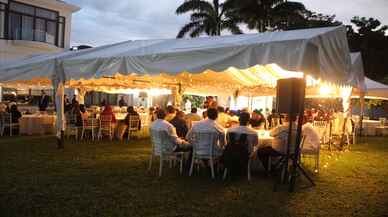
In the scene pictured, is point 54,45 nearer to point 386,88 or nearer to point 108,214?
point 386,88

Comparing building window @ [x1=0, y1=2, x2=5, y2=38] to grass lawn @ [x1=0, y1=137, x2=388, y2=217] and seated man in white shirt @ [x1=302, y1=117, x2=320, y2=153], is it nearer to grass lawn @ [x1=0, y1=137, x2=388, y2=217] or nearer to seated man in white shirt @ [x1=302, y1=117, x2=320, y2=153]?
grass lawn @ [x1=0, y1=137, x2=388, y2=217]

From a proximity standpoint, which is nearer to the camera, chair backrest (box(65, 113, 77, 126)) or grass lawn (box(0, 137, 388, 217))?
grass lawn (box(0, 137, 388, 217))

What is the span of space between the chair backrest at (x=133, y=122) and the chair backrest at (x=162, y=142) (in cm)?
574

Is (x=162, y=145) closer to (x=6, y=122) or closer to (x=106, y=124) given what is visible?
(x=106, y=124)

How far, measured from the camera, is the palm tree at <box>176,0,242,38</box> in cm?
2859

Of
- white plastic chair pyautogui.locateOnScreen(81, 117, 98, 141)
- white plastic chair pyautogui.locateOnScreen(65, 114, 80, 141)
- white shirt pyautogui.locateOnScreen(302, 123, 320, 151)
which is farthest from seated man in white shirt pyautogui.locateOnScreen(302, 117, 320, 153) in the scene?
white plastic chair pyautogui.locateOnScreen(65, 114, 80, 141)

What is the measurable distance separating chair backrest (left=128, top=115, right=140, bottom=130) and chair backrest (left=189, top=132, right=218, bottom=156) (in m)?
6.18

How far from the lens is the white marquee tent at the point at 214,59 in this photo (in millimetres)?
5848

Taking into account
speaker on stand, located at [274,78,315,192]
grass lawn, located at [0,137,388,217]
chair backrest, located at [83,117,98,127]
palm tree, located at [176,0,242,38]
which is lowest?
grass lawn, located at [0,137,388,217]

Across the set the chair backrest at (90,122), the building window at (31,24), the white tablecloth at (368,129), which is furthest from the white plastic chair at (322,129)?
the building window at (31,24)

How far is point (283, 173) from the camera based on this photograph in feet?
22.2

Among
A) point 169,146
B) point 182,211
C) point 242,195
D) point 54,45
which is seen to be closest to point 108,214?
point 182,211

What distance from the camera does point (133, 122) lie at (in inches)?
503

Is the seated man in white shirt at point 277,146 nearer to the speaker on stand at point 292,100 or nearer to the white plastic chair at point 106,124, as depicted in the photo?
the speaker on stand at point 292,100
